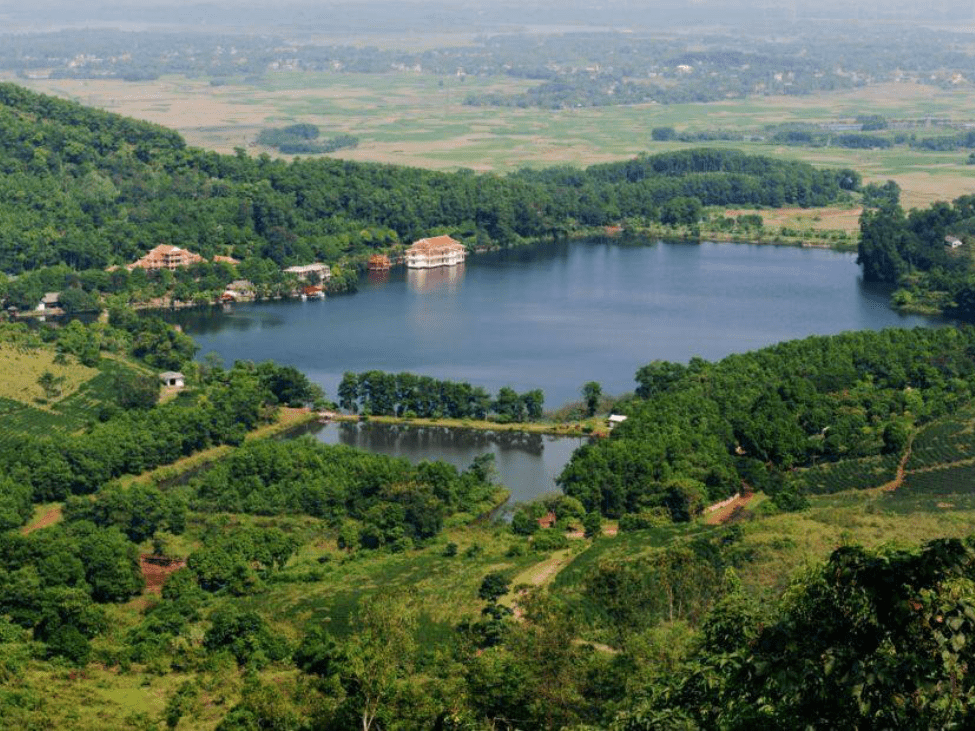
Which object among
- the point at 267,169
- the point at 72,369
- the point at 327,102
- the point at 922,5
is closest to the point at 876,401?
the point at 72,369

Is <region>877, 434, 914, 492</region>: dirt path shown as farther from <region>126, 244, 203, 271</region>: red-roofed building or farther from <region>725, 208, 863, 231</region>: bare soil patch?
<region>725, 208, 863, 231</region>: bare soil patch

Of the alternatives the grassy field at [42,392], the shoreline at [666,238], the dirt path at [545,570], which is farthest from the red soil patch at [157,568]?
the shoreline at [666,238]

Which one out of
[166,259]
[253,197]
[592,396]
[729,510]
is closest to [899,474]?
[729,510]

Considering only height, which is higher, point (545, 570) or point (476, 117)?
point (545, 570)

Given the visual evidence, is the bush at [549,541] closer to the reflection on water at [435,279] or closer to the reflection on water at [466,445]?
the reflection on water at [466,445]

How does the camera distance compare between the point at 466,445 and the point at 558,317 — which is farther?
the point at 558,317

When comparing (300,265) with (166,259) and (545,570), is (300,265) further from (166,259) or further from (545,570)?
(545,570)
